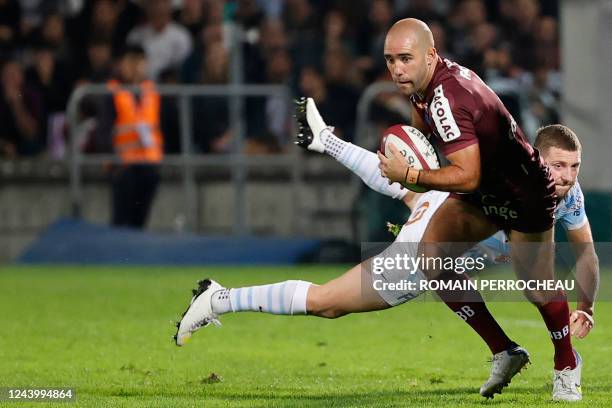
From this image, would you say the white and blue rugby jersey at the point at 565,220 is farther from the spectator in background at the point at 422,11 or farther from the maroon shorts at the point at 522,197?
the spectator in background at the point at 422,11

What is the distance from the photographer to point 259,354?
10.4 metres

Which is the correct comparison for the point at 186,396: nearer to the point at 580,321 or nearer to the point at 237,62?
the point at 580,321

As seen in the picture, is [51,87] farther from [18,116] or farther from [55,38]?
[55,38]

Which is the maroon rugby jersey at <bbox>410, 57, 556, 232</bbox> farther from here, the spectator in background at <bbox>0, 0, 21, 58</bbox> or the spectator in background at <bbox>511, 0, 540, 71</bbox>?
the spectator in background at <bbox>0, 0, 21, 58</bbox>

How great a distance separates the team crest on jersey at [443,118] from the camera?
770 centimetres

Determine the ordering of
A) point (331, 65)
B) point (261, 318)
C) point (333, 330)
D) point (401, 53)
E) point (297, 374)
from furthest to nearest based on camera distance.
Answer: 1. point (331, 65)
2. point (261, 318)
3. point (333, 330)
4. point (297, 374)
5. point (401, 53)

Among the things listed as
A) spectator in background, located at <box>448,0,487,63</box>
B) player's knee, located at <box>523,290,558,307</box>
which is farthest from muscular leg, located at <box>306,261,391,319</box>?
spectator in background, located at <box>448,0,487,63</box>

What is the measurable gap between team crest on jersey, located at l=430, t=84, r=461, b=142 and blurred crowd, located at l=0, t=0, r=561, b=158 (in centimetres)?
1001

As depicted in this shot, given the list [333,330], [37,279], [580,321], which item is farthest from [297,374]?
[37,279]

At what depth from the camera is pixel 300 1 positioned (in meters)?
19.8

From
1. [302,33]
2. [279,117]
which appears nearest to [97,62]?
[279,117]

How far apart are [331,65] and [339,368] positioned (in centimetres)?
942

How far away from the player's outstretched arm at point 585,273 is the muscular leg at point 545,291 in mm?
282

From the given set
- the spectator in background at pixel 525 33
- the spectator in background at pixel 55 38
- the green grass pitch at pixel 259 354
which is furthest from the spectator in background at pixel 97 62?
the spectator in background at pixel 525 33
